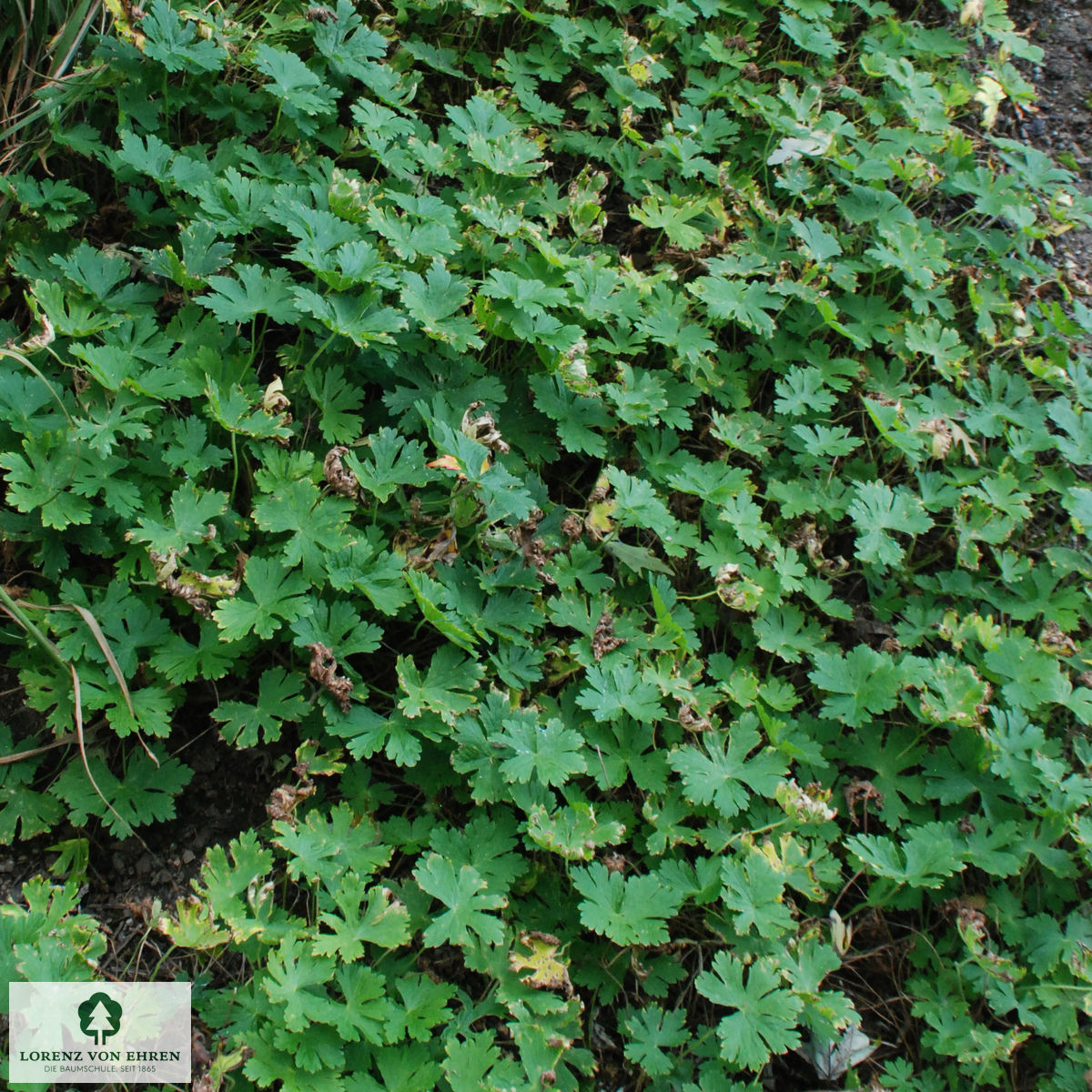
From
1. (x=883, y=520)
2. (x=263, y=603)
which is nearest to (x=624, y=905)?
(x=263, y=603)

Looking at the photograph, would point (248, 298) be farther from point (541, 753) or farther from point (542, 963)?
point (542, 963)

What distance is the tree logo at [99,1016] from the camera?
1985 millimetres

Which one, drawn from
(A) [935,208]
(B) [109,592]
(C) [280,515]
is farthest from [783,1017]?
(A) [935,208]

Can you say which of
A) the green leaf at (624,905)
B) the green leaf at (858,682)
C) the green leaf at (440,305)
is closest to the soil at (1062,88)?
the green leaf at (858,682)

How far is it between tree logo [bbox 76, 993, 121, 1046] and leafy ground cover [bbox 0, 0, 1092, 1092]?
0.23ft

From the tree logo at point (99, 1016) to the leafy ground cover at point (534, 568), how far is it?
0.07 metres

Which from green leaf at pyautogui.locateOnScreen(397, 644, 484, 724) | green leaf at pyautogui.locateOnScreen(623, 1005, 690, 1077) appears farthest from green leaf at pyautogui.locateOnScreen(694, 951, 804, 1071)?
green leaf at pyautogui.locateOnScreen(397, 644, 484, 724)

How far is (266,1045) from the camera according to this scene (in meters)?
1.99

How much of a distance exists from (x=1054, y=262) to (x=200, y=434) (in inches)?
137

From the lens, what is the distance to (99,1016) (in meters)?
2.00

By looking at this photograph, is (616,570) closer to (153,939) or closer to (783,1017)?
(783,1017)

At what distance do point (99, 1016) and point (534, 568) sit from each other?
149 cm

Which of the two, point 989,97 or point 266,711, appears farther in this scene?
point 989,97

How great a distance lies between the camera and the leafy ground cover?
225cm
